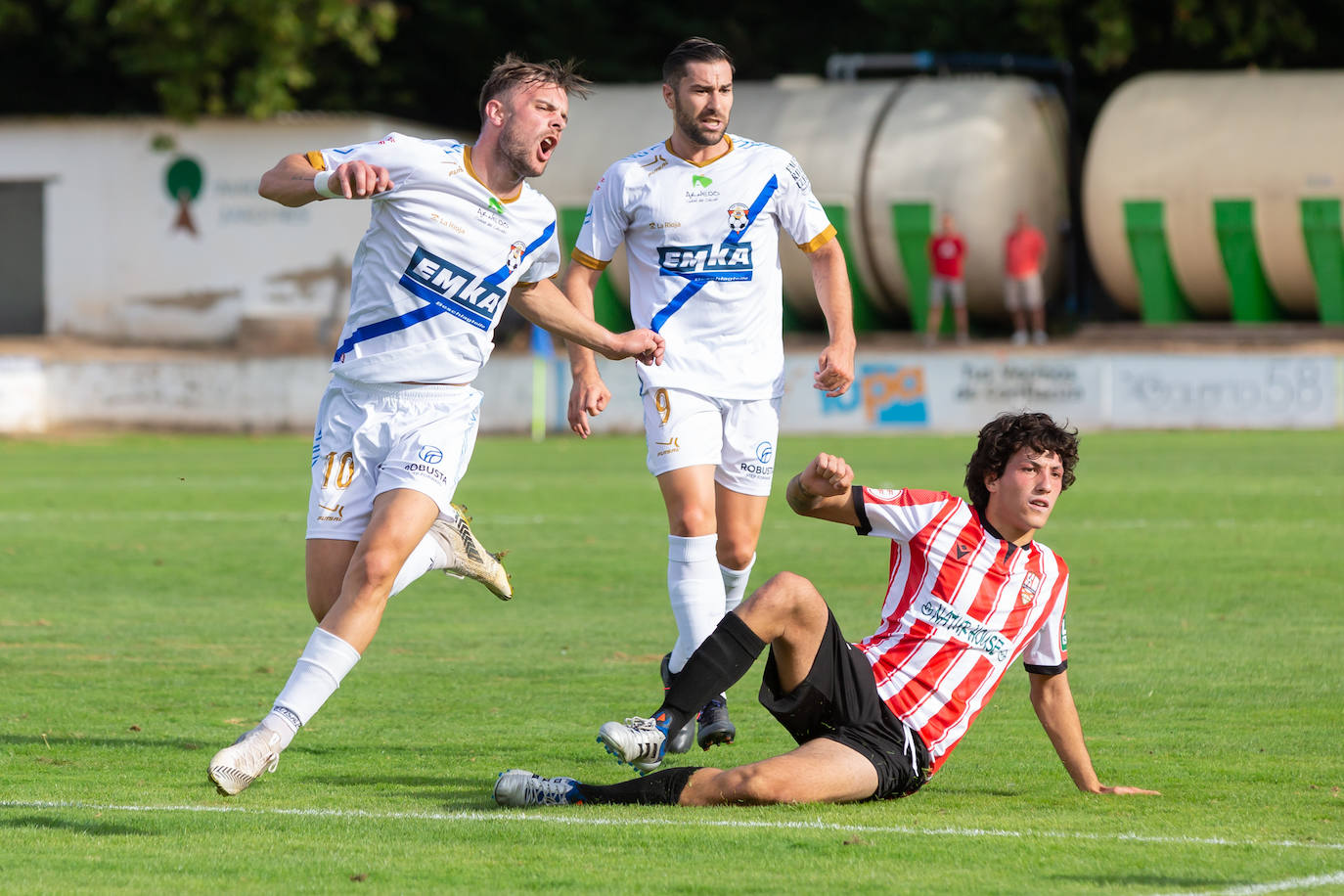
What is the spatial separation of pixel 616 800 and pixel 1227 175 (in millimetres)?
23707

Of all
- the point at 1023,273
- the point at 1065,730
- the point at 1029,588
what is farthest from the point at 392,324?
the point at 1023,273

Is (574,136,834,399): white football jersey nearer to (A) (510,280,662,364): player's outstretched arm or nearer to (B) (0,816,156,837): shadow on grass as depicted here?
(A) (510,280,662,364): player's outstretched arm

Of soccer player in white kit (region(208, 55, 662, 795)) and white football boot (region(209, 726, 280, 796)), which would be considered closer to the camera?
white football boot (region(209, 726, 280, 796))

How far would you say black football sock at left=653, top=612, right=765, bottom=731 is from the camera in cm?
535

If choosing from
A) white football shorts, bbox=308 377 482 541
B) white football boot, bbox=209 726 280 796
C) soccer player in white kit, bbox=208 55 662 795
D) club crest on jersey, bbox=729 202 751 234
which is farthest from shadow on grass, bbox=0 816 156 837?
club crest on jersey, bbox=729 202 751 234

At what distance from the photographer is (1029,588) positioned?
561 cm

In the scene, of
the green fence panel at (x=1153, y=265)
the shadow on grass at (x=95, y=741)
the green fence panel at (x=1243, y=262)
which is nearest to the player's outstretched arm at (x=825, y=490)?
the shadow on grass at (x=95, y=741)

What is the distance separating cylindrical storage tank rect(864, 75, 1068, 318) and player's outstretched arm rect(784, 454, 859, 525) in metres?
23.7

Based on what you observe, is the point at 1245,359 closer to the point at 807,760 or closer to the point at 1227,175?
the point at 1227,175

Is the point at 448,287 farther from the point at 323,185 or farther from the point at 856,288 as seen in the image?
the point at 856,288

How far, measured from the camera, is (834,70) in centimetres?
3303

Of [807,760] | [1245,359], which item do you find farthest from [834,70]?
[807,760]

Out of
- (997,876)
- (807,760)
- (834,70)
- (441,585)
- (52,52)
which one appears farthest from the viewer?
(52,52)

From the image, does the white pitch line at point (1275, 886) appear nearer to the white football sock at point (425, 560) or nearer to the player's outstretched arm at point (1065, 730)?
the player's outstretched arm at point (1065, 730)
